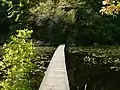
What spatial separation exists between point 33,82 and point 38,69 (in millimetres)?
2474

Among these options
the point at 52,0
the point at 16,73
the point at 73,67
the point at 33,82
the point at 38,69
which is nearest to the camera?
the point at 16,73

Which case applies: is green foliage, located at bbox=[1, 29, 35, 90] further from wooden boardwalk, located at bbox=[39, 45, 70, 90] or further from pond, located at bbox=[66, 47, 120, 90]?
pond, located at bbox=[66, 47, 120, 90]

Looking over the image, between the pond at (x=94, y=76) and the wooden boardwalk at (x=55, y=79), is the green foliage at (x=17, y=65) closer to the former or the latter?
the wooden boardwalk at (x=55, y=79)

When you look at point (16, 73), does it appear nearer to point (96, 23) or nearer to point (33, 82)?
point (33, 82)

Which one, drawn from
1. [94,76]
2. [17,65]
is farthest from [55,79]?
[94,76]

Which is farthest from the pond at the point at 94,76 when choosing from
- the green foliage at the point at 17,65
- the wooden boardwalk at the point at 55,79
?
the green foliage at the point at 17,65

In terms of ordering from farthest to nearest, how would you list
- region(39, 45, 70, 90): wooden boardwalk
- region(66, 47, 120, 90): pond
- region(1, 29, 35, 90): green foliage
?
region(66, 47, 120, 90): pond → region(39, 45, 70, 90): wooden boardwalk → region(1, 29, 35, 90): green foliage

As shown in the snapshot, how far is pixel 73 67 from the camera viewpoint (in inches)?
593

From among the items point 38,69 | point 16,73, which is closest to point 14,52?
point 16,73

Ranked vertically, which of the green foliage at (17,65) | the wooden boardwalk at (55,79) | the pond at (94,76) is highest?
A: the green foliage at (17,65)

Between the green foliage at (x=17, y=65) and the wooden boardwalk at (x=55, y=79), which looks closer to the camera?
the green foliage at (x=17, y=65)

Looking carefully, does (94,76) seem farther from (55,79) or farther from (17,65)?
(17,65)

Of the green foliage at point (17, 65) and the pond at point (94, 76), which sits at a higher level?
the green foliage at point (17, 65)

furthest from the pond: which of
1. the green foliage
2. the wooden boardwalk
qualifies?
the green foliage
